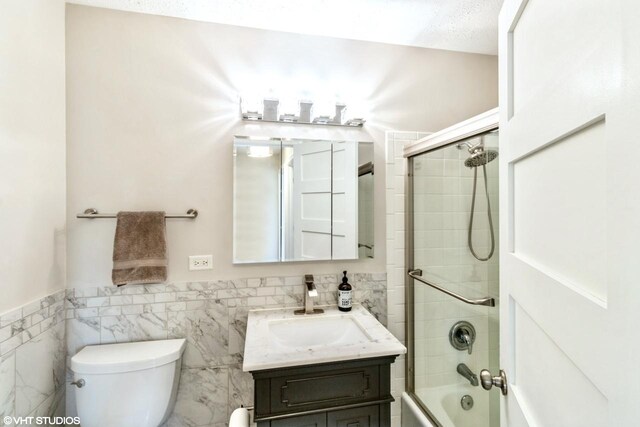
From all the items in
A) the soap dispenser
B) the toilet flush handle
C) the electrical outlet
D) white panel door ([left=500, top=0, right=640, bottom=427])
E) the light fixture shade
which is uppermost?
the light fixture shade

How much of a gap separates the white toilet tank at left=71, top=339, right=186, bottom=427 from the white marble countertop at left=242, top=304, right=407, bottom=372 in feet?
1.47

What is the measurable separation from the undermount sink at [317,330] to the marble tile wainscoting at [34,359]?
1.03 meters

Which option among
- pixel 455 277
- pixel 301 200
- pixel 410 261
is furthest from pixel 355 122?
pixel 455 277

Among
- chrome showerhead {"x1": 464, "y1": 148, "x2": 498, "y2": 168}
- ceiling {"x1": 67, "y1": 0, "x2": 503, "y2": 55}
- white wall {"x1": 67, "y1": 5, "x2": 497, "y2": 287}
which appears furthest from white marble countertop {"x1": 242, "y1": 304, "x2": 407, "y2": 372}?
ceiling {"x1": 67, "y1": 0, "x2": 503, "y2": 55}

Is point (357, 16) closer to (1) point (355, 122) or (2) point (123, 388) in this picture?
(1) point (355, 122)

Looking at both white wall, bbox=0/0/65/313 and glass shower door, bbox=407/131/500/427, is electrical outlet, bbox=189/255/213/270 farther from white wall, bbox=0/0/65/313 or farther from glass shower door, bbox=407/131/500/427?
glass shower door, bbox=407/131/500/427

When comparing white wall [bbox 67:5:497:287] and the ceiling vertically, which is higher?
the ceiling

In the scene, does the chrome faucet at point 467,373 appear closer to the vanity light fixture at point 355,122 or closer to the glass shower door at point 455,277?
the glass shower door at point 455,277

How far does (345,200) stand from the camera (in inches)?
70.4

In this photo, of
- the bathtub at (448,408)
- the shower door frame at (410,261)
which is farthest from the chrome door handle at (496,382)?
the shower door frame at (410,261)

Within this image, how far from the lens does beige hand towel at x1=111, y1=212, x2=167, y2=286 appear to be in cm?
146

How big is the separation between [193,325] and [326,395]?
82 centimetres

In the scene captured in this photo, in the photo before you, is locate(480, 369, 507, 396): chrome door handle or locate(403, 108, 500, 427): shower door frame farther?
locate(403, 108, 500, 427): shower door frame

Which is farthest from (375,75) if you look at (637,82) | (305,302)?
(637,82)
